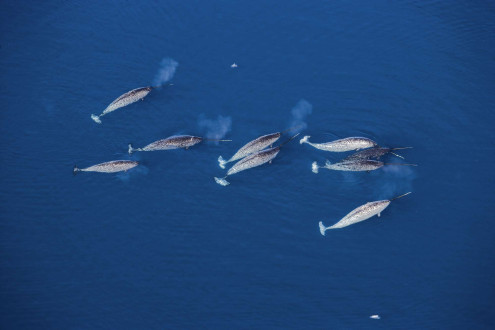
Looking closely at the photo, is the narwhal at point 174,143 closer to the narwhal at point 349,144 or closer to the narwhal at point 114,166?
the narwhal at point 114,166

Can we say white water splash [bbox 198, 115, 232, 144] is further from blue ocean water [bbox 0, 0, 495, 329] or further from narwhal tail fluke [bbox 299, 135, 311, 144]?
narwhal tail fluke [bbox 299, 135, 311, 144]

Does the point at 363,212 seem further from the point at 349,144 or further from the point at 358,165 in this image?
the point at 349,144

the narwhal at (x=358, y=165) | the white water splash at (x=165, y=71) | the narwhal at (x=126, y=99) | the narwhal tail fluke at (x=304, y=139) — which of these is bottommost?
the narwhal at (x=358, y=165)

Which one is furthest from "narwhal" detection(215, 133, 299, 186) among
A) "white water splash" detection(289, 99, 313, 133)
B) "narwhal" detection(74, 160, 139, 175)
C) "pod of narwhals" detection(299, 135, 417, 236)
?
"narwhal" detection(74, 160, 139, 175)

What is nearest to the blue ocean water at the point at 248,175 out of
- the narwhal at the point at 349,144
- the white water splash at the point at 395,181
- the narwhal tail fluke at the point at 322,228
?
the white water splash at the point at 395,181

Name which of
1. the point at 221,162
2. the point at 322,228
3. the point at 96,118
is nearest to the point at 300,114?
the point at 221,162

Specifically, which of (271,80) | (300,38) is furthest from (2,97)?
(300,38)
